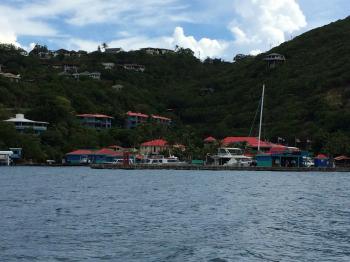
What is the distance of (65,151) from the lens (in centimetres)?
14400

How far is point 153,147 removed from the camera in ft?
497

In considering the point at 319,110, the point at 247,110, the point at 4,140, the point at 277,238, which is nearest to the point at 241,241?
the point at 277,238

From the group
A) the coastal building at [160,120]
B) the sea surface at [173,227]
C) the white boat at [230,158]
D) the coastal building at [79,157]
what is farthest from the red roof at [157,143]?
the sea surface at [173,227]

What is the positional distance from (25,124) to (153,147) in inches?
1163

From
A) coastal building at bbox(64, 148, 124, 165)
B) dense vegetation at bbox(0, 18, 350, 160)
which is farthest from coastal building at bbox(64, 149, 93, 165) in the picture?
dense vegetation at bbox(0, 18, 350, 160)

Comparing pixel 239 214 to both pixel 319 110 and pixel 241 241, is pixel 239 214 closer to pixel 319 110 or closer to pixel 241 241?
pixel 241 241

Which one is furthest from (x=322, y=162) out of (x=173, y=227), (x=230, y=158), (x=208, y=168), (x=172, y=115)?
(x=173, y=227)

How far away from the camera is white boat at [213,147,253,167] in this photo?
128488 mm

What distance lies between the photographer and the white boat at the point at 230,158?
422 feet

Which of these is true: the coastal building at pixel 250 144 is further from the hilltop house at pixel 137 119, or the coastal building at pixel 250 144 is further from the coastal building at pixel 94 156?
the hilltop house at pixel 137 119

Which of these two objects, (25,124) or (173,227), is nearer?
(173,227)

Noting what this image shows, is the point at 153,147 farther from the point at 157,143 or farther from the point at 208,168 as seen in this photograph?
the point at 208,168

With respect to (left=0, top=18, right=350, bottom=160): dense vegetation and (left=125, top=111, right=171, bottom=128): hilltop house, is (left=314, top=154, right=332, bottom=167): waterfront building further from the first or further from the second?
(left=125, top=111, right=171, bottom=128): hilltop house

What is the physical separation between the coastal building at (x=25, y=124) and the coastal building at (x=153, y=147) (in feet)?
75.2
